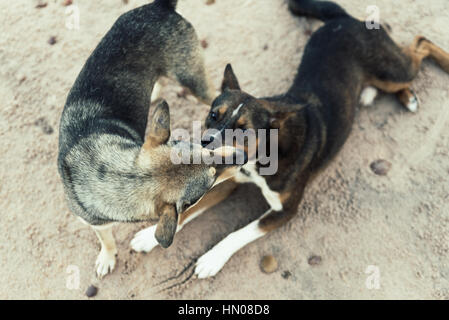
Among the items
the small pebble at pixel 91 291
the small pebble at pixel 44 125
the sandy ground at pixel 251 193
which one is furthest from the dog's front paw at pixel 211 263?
the small pebble at pixel 44 125

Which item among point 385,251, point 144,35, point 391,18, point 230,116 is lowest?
point 385,251

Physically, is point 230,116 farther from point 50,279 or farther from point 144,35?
point 50,279

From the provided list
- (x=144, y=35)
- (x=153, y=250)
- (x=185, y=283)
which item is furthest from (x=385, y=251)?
(x=144, y=35)

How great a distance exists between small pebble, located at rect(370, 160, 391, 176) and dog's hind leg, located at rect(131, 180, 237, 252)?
174cm

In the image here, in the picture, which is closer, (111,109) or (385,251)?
(111,109)

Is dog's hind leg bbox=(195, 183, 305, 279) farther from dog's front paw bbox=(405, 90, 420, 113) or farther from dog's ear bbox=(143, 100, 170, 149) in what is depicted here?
dog's front paw bbox=(405, 90, 420, 113)

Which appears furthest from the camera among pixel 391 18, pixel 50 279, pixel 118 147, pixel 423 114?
pixel 391 18

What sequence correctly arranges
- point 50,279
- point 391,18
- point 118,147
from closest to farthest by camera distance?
point 118,147 → point 50,279 → point 391,18

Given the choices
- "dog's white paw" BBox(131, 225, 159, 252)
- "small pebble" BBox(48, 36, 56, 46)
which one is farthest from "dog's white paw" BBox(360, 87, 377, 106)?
"small pebble" BBox(48, 36, 56, 46)

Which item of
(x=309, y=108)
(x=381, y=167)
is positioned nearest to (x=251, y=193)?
(x=309, y=108)

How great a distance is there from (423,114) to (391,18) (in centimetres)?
153

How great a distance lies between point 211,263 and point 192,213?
0.60 metres

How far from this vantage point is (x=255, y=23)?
5.90m

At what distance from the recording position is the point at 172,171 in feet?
10.4
